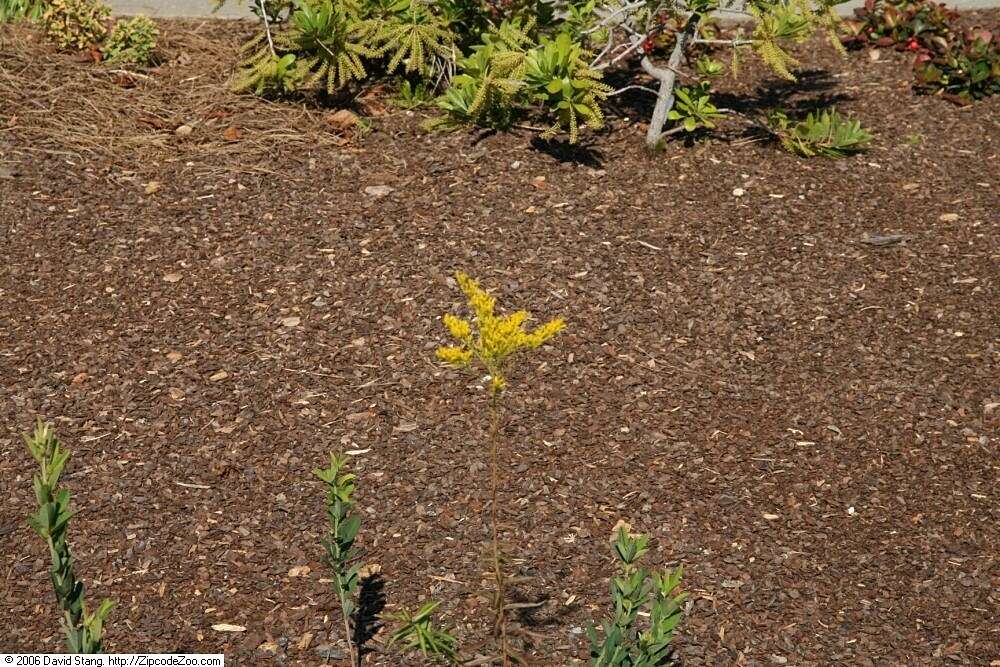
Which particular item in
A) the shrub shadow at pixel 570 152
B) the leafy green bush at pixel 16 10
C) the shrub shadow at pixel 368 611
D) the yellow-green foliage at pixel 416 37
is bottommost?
the shrub shadow at pixel 368 611

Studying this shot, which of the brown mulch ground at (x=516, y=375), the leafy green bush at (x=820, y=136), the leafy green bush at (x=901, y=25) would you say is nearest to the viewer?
the brown mulch ground at (x=516, y=375)

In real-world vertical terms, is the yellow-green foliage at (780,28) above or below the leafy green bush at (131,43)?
above

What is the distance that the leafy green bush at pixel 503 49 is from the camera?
16.4 ft

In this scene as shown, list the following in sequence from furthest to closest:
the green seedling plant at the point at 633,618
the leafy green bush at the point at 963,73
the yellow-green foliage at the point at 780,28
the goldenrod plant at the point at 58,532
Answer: the leafy green bush at the point at 963,73 → the yellow-green foliage at the point at 780,28 → the green seedling plant at the point at 633,618 → the goldenrod plant at the point at 58,532

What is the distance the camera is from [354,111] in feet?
18.7

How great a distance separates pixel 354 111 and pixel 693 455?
267 cm

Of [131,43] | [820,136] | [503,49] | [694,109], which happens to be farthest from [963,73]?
[131,43]

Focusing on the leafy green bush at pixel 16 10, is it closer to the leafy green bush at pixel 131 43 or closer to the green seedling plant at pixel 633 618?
the leafy green bush at pixel 131 43

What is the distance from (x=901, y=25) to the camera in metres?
6.50

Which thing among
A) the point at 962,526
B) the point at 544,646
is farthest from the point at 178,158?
the point at 962,526

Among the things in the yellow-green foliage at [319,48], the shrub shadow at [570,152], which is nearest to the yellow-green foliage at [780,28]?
the shrub shadow at [570,152]

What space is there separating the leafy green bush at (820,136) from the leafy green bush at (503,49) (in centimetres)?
26

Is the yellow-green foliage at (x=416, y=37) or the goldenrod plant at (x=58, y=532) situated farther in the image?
the yellow-green foliage at (x=416, y=37)

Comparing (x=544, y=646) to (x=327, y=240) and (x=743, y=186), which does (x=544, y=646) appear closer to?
(x=327, y=240)
